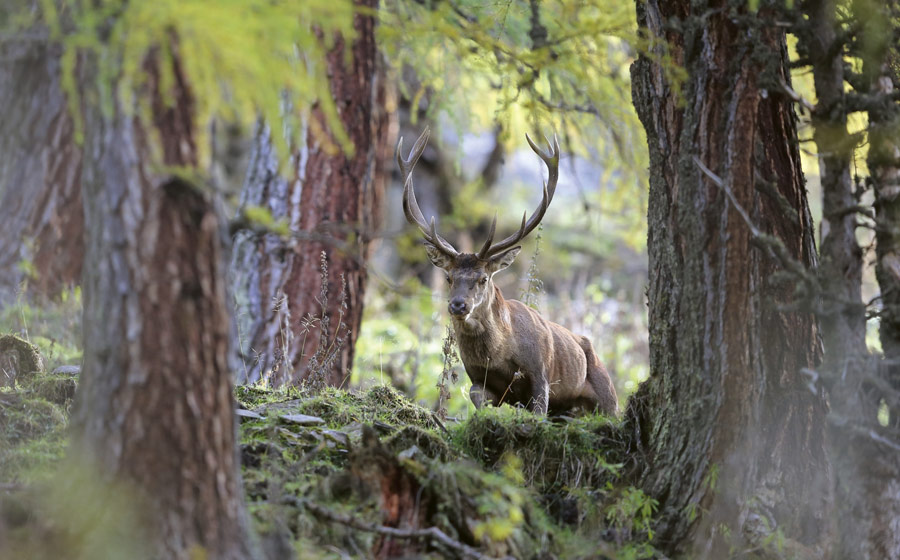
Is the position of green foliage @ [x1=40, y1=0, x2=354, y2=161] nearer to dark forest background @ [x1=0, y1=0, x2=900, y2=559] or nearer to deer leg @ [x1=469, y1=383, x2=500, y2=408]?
dark forest background @ [x1=0, y1=0, x2=900, y2=559]

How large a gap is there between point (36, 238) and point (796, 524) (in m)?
6.86

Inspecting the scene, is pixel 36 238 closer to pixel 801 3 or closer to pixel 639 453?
pixel 639 453

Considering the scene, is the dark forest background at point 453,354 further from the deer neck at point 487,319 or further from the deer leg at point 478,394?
the deer neck at point 487,319

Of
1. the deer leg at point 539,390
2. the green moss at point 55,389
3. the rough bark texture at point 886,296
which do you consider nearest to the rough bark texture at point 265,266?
the deer leg at point 539,390

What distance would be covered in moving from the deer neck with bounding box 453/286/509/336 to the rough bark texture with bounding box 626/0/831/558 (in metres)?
2.73

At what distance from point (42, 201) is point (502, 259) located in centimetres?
427

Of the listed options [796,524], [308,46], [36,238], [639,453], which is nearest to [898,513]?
[796,524]

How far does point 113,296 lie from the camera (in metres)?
3.11

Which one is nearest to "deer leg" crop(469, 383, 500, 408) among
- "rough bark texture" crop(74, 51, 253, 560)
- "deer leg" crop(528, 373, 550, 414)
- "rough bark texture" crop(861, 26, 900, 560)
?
"deer leg" crop(528, 373, 550, 414)

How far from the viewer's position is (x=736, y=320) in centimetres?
452

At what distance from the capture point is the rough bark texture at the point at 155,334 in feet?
10.1

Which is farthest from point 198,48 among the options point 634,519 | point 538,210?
point 538,210

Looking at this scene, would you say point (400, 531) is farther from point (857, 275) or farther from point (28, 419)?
point (857, 275)

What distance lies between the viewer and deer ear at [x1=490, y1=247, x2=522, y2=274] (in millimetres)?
7708
